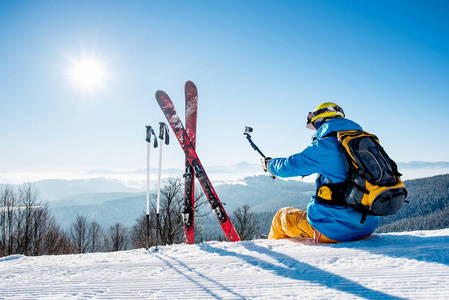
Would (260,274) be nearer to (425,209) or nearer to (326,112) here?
(326,112)

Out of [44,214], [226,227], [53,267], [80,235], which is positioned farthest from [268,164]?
[80,235]

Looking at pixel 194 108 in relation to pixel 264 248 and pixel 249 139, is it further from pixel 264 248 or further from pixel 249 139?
pixel 264 248

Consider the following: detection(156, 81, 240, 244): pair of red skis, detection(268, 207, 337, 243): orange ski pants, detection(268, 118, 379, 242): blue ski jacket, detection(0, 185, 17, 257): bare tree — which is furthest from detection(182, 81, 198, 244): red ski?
detection(0, 185, 17, 257): bare tree

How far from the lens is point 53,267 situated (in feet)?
8.30

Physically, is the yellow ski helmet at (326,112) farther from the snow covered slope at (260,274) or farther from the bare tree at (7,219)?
the bare tree at (7,219)

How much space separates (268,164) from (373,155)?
1.13 m

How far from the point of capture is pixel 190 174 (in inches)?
248

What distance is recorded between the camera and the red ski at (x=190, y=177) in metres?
5.96

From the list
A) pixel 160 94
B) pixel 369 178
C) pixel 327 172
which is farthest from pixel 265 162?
pixel 160 94

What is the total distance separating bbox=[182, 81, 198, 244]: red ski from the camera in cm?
596

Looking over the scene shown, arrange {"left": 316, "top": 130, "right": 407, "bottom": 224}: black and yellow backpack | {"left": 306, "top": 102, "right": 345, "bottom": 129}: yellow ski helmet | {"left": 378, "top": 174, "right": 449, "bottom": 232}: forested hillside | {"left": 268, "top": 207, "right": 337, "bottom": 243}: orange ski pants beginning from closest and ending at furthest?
1. {"left": 316, "top": 130, "right": 407, "bottom": 224}: black and yellow backpack
2. {"left": 268, "top": 207, "right": 337, "bottom": 243}: orange ski pants
3. {"left": 306, "top": 102, "right": 345, "bottom": 129}: yellow ski helmet
4. {"left": 378, "top": 174, "right": 449, "bottom": 232}: forested hillside

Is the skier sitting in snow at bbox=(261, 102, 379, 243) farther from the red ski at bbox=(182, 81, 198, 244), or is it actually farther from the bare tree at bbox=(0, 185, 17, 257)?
the bare tree at bbox=(0, 185, 17, 257)

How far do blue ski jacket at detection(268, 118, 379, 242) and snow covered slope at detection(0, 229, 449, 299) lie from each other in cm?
17

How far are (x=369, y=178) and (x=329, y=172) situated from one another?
1.20 feet
